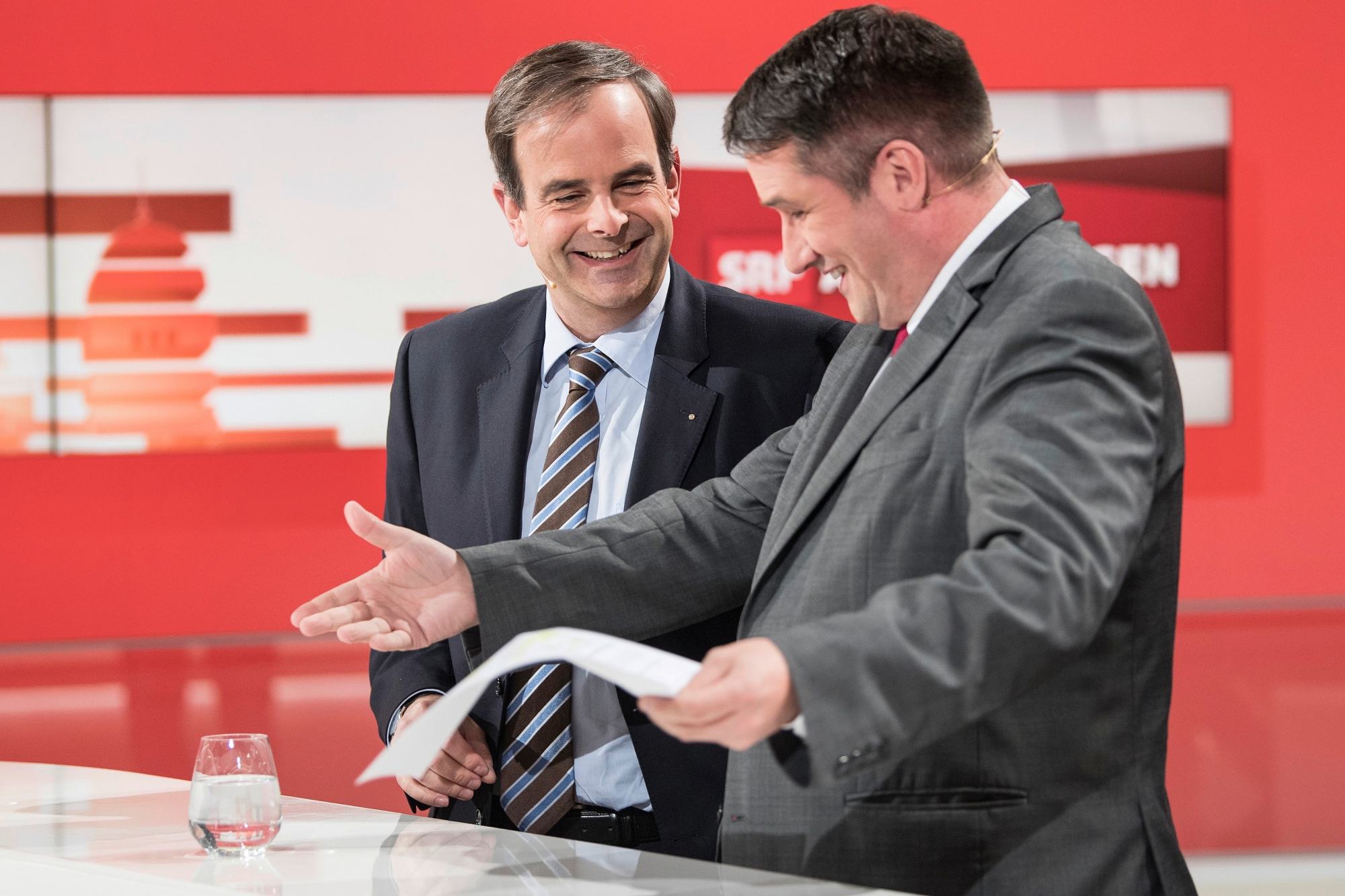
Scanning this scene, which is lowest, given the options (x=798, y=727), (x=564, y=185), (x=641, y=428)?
(x=798, y=727)

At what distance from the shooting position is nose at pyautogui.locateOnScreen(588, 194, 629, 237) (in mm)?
1993

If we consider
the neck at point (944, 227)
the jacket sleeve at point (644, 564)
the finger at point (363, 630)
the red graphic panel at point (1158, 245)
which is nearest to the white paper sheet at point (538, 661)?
the finger at point (363, 630)

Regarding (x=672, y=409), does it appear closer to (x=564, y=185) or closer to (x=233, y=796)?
(x=564, y=185)

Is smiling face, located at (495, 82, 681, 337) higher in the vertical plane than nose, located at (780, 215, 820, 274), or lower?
higher

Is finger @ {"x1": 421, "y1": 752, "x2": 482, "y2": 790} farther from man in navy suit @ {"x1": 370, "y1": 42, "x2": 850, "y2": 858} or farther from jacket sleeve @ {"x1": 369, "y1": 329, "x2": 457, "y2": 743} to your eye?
jacket sleeve @ {"x1": 369, "y1": 329, "x2": 457, "y2": 743}

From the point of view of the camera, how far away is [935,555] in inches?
51.8

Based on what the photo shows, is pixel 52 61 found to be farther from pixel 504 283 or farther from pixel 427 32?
pixel 504 283

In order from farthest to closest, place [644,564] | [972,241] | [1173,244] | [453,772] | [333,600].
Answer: [1173,244], [453,772], [644,564], [333,600], [972,241]

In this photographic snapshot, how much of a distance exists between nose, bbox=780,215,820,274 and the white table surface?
Answer: 66 cm

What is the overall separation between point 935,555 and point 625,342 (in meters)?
0.88

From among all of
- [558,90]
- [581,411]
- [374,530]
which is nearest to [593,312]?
[581,411]

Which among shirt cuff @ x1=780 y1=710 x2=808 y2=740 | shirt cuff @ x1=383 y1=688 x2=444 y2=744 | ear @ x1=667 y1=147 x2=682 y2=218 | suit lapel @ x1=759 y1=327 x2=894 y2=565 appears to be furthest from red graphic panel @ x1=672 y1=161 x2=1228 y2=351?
shirt cuff @ x1=780 y1=710 x2=808 y2=740

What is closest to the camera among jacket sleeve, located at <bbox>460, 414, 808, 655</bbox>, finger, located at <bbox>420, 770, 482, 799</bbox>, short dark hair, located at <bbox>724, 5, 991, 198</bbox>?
short dark hair, located at <bbox>724, 5, 991, 198</bbox>

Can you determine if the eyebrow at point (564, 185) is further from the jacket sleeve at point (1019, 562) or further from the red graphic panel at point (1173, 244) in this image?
the red graphic panel at point (1173, 244)
